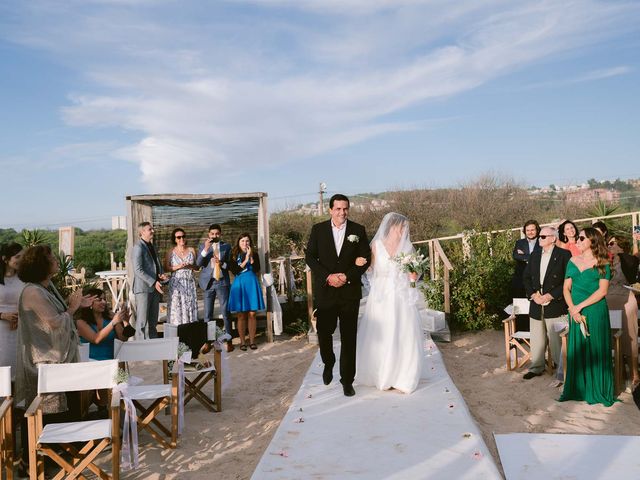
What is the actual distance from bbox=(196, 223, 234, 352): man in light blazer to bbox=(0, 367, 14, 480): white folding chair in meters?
4.81

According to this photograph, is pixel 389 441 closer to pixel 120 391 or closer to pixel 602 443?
pixel 602 443

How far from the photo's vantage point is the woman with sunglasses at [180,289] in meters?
8.41

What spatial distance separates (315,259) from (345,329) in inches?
29.8

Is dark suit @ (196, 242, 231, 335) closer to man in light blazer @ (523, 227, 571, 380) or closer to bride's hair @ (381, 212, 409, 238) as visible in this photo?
bride's hair @ (381, 212, 409, 238)

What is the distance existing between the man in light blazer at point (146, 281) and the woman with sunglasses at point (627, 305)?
6053mm

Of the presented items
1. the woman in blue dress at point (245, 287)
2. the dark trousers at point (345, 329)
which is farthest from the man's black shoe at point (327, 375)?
the woman in blue dress at point (245, 287)

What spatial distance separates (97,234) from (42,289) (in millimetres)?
36354

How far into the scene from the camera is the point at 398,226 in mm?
5953

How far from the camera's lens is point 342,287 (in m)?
5.63

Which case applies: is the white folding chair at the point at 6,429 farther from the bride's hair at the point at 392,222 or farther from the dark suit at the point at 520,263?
the dark suit at the point at 520,263

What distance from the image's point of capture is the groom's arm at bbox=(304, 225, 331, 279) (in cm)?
570

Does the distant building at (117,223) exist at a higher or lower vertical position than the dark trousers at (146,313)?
higher

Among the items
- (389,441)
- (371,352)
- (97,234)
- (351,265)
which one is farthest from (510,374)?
(97,234)

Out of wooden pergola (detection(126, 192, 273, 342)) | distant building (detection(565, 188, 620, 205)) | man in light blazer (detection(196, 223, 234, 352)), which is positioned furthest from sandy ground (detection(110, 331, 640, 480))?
distant building (detection(565, 188, 620, 205))
